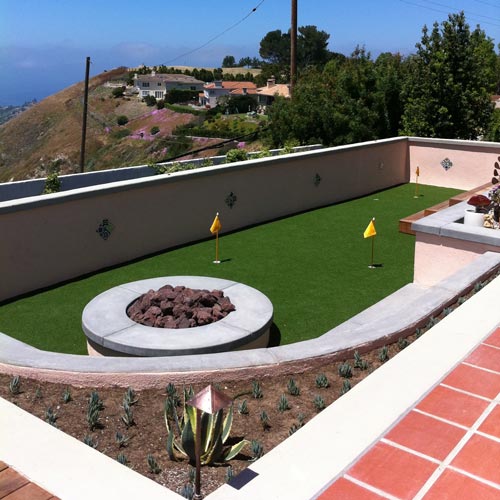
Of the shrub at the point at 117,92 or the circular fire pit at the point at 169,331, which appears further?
the shrub at the point at 117,92

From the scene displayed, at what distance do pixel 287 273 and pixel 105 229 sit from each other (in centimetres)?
316

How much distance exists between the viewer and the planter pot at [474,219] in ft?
28.3

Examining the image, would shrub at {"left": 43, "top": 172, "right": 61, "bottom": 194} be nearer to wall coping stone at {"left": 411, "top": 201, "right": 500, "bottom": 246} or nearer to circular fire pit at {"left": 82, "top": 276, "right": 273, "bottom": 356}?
circular fire pit at {"left": 82, "top": 276, "right": 273, "bottom": 356}

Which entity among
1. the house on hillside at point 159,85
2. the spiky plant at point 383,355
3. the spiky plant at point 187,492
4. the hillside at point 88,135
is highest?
the house on hillside at point 159,85

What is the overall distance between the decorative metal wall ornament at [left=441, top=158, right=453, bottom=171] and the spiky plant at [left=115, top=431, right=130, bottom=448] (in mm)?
15192

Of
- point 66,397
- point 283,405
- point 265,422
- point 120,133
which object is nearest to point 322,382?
point 283,405

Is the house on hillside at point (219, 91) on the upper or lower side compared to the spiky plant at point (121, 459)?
upper

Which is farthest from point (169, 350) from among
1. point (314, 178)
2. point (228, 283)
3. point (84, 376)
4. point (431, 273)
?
point (314, 178)

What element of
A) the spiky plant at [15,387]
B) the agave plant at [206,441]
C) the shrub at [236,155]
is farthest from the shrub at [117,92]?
the agave plant at [206,441]

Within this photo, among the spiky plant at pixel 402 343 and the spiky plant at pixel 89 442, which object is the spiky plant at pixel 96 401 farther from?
the spiky plant at pixel 402 343

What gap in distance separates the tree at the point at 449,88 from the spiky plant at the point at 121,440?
56.1 ft

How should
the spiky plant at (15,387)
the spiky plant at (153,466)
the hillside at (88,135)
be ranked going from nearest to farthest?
the spiky plant at (153,466), the spiky plant at (15,387), the hillside at (88,135)

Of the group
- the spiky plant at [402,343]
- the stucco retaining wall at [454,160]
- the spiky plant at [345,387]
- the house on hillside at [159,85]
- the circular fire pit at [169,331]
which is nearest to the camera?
the spiky plant at [345,387]

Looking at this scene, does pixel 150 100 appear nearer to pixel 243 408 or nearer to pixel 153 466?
pixel 243 408
